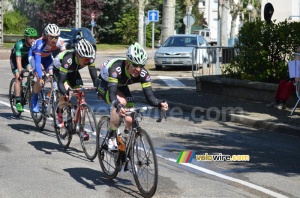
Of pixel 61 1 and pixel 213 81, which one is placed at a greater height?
pixel 61 1

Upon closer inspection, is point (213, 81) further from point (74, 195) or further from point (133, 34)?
point (133, 34)

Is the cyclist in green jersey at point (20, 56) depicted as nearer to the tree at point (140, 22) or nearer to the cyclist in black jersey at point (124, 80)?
the cyclist in black jersey at point (124, 80)

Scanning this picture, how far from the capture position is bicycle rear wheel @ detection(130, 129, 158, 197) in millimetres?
7816

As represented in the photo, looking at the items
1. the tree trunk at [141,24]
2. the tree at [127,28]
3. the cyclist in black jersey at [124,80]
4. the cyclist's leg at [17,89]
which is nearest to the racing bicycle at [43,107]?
the cyclist's leg at [17,89]

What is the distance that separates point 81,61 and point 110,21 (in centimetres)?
5655

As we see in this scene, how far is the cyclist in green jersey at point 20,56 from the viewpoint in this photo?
1382 cm

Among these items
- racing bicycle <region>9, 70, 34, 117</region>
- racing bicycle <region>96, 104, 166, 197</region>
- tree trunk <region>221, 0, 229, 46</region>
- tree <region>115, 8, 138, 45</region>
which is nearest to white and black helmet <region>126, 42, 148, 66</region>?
racing bicycle <region>96, 104, 166, 197</region>

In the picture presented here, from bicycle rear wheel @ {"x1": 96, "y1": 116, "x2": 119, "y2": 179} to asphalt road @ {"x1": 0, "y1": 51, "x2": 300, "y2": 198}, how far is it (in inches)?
4.5

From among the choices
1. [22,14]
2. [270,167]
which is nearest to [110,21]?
[22,14]

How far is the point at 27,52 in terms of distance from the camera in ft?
46.4

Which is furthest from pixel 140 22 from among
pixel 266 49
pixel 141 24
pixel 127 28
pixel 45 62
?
pixel 45 62

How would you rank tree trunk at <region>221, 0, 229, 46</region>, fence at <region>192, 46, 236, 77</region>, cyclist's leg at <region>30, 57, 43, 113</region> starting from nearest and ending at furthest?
cyclist's leg at <region>30, 57, 43, 113</region>, fence at <region>192, 46, 236, 77</region>, tree trunk at <region>221, 0, 229, 46</region>

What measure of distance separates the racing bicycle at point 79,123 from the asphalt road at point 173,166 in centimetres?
14

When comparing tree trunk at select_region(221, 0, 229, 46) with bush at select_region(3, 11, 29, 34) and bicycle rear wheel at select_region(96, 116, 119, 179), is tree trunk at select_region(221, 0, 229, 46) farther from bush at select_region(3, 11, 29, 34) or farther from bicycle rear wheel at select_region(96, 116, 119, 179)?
bush at select_region(3, 11, 29, 34)
